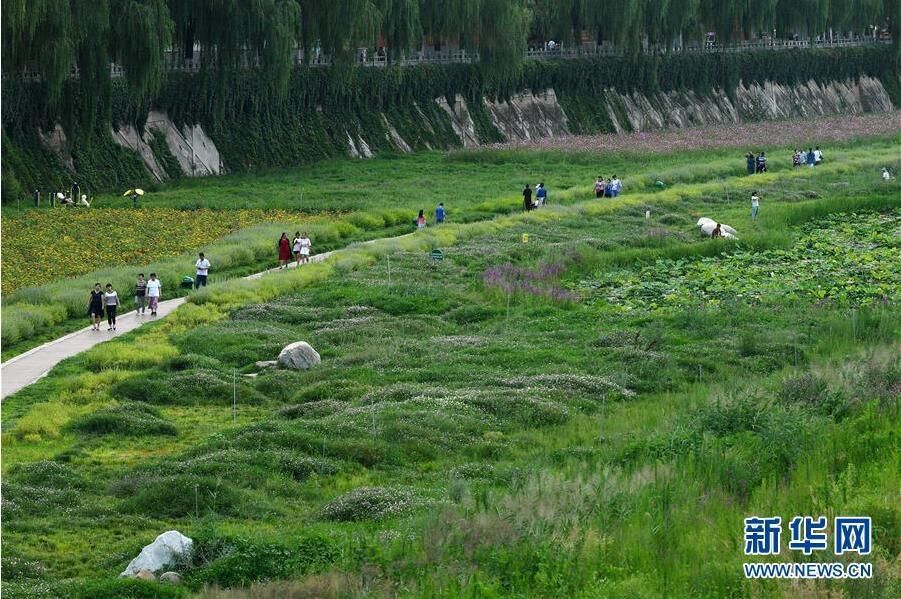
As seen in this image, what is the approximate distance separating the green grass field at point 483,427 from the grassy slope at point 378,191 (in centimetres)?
292

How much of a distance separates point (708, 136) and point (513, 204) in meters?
33.7

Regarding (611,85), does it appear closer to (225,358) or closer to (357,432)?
(225,358)

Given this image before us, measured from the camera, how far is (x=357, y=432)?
27938 mm

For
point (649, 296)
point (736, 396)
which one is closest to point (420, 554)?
point (736, 396)

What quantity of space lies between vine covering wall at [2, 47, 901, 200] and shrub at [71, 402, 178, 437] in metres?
32.3

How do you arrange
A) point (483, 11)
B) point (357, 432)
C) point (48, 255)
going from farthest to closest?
point (483, 11) → point (48, 255) → point (357, 432)

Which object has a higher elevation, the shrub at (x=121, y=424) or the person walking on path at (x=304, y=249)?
the person walking on path at (x=304, y=249)

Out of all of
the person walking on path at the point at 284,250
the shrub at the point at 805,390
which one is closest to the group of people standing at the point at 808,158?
the person walking on path at the point at 284,250

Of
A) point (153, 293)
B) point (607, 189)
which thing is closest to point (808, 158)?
point (607, 189)

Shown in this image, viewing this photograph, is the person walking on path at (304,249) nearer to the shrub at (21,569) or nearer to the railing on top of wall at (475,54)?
the railing on top of wall at (475,54)

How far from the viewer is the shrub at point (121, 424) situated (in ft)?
95.0

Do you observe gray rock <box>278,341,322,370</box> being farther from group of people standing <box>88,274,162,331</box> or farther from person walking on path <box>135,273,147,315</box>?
person walking on path <box>135,273,147,315</box>

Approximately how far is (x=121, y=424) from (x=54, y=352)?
717 cm

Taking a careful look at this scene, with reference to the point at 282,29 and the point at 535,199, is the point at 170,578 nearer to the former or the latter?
the point at 535,199
